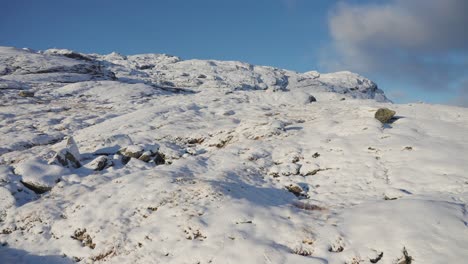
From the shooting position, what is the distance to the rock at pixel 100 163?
20.7 metres

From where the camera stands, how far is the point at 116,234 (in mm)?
13734

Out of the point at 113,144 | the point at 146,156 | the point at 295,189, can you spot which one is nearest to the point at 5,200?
the point at 146,156

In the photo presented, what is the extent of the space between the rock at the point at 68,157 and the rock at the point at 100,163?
0.83 m

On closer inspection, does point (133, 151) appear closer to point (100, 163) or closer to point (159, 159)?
point (159, 159)

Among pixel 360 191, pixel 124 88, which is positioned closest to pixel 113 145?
pixel 360 191

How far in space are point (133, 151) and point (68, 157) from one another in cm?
354

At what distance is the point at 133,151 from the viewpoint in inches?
884

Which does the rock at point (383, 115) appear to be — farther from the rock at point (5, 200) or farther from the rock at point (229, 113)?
the rock at point (5, 200)

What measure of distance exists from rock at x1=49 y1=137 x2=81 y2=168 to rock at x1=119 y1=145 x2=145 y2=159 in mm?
2609

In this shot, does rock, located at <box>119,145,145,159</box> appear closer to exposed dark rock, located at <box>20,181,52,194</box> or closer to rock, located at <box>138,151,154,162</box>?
rock, located at <box>138,151,154,162</box>

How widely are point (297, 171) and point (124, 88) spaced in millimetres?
44956

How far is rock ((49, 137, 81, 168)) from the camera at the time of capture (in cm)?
2064

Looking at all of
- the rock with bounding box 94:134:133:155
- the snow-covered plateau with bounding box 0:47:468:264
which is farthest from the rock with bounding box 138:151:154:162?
the rock with bounding box 94:134:133:155

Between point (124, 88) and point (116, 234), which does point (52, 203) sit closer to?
point (116, 234)
